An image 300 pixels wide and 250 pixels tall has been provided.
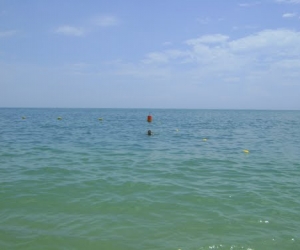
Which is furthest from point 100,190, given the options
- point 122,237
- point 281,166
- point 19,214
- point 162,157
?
point 281,166

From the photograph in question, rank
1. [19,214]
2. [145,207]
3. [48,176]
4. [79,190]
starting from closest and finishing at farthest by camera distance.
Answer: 1. [19,214]
2. [145,207]
3. [79,190]
4. [48,176]

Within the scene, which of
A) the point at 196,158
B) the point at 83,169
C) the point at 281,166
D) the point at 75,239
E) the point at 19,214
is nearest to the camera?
the point at 75,239

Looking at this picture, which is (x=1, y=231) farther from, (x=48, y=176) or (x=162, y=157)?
(x=162, y=157)

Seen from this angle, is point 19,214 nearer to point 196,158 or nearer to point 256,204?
point 256,204

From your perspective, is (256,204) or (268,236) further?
(256,204)

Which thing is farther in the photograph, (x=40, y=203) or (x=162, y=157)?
(x=162, y=157)

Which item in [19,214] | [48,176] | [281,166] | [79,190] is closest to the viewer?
[19,214]

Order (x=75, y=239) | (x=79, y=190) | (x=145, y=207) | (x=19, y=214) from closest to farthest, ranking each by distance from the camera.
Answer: (x=75, y=239)
(x=19, y=214)
(x=145, y=207)
(x=79, y=190)

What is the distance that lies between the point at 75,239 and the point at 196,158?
10.7m

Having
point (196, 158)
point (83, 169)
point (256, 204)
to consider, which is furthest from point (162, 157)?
point (256, 204)

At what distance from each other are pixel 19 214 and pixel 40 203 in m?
0.89

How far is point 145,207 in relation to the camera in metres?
8.27

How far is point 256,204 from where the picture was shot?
28.5ft

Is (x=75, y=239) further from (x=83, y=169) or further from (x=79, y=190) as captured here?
(x=83, y=169)
